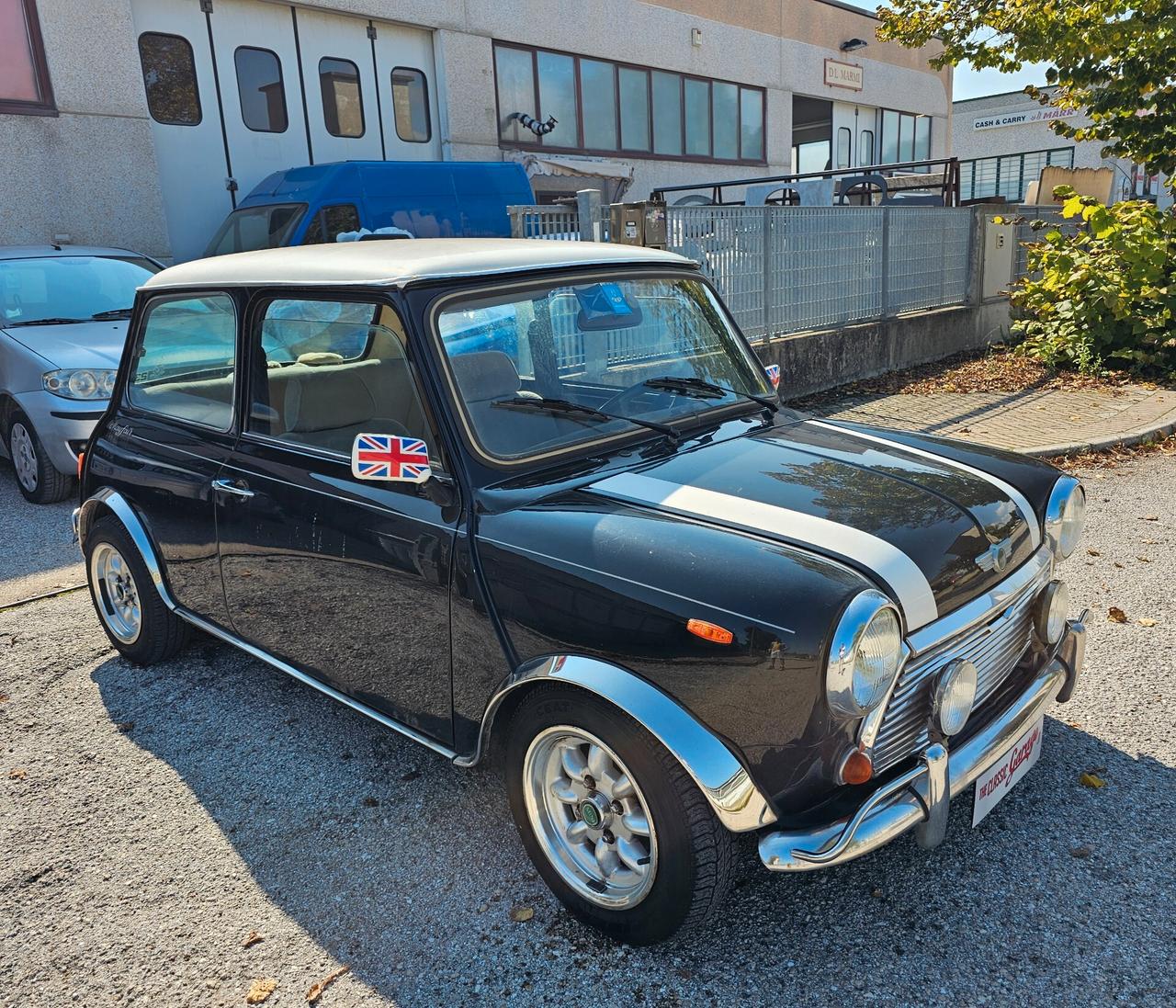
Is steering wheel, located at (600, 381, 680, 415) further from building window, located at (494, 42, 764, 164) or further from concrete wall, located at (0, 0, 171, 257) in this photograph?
building window, located at (494, 42, 764, 164)

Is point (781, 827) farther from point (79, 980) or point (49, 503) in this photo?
point (49, 503)

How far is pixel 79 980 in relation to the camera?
246 centimetres

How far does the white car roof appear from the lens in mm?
2812

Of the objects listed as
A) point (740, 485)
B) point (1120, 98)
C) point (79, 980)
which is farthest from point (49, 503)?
point (1120, 98)

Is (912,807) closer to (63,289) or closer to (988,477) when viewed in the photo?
(988,477)

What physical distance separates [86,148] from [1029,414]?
36.6 ft

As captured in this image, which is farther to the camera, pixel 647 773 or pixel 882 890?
pixel 882 890

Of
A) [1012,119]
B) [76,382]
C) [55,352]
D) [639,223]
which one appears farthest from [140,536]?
[1012,119]

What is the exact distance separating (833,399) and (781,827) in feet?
25.1

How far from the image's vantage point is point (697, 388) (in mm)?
3285

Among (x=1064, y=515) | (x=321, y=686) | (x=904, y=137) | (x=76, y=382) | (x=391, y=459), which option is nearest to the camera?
(x=391, y=459)

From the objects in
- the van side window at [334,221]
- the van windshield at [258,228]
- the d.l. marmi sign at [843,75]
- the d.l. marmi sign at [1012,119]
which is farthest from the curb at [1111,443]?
the d.l. marmi sign at [1012,119]

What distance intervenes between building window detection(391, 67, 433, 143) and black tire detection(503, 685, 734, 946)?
1394 cm

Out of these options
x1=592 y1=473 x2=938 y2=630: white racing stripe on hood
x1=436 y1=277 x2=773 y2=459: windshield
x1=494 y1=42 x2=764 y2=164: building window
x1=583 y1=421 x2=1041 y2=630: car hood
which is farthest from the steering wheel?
x1=494 y1=42 x2=764 y2=164: building window
